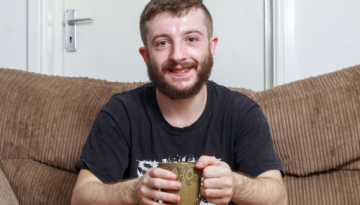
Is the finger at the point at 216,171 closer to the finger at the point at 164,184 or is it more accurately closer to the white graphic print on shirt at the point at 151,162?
the finger at the point at 164,184

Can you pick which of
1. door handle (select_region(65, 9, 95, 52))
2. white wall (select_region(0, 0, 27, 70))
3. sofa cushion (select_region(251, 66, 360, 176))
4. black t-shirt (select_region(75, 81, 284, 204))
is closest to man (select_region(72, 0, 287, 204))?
black t-shirt (select_region(75, 81, 284, 204))

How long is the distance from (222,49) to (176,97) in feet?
2.87

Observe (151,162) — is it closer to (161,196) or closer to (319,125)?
(161,196)

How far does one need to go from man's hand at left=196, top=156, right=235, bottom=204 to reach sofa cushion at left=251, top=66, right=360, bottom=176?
556 mm

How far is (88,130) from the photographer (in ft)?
4.17

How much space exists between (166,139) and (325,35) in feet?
3.71

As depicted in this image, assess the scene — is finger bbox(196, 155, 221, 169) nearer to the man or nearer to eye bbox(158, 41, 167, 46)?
the man

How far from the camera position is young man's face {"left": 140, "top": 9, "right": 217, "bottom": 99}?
3.29 feet

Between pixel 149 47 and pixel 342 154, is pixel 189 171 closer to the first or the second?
pixel 149 47

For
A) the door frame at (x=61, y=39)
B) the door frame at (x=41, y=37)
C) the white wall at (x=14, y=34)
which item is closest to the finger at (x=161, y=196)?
the door frame at (x=61, y=39)

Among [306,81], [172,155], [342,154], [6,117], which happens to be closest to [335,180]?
[342,154]

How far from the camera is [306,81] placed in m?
1.22

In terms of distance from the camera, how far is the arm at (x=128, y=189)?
0.60m

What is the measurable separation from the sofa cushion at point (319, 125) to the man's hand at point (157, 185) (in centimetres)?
65
